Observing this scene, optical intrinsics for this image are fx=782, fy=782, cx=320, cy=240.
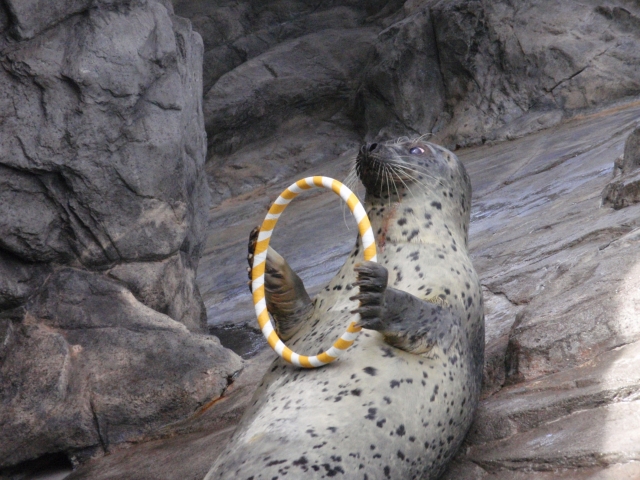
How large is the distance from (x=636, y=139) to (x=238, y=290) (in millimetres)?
4275

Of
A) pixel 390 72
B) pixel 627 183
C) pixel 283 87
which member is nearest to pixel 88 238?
pixel 627 183

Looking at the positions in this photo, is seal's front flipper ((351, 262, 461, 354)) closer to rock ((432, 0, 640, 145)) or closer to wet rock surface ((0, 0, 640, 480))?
wet rock surface ((0, 0, 640, 480))

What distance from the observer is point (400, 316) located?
3.12 meters

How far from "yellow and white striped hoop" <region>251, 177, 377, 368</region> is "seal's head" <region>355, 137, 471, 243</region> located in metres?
0.38

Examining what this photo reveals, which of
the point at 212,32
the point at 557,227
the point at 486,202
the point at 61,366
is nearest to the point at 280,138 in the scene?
the point at 212,32

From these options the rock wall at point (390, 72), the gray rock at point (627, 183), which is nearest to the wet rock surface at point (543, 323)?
the gray rock at point (627, 183)

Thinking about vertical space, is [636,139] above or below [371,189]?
below

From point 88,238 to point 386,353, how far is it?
10.5 ft

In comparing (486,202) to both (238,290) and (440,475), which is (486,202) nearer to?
(238,290)

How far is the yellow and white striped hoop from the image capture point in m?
3.20

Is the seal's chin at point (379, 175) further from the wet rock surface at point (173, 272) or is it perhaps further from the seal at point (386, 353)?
the wet rock surface at point (173, 272)

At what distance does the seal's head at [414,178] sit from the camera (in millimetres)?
3807

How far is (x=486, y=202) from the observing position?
874cm

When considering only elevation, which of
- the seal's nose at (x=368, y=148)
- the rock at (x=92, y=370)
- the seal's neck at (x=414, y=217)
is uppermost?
the seal's nose at (x=368, y=148)
